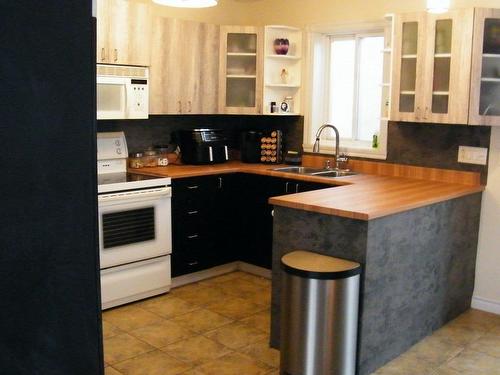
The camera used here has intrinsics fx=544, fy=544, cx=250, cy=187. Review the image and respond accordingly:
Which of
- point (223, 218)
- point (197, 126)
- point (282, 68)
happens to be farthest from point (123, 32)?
point (223, 218)

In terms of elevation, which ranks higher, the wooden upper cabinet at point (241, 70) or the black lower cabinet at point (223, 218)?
the wooden upper cabinet at point (241, 70)

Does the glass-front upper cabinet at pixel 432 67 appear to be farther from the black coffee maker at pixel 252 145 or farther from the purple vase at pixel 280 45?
the black coffee maker at pixel 252 145

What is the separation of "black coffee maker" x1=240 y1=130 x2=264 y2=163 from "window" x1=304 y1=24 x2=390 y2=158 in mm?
452

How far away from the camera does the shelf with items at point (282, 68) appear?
4.86m

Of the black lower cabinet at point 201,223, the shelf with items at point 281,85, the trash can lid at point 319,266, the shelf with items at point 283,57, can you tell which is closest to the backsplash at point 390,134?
the shelf with items at point 281,85

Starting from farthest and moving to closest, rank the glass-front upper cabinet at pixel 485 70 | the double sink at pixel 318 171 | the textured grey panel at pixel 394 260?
1. the double sink at pixel 318 171
2. the glass-front upper cabinet at pixel 485 70
3. the textured grey panel at pixel 394 260

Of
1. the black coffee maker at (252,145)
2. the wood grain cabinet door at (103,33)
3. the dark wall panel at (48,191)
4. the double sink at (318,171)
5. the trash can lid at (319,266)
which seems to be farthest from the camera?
the black coffee maker at (252,145)

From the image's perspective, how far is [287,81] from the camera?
5059 mm

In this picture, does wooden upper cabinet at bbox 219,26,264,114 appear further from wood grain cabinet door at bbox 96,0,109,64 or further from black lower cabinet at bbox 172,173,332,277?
wood grain cabinet door at bbox 96,0,109,64

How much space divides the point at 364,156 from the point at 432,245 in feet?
4.52

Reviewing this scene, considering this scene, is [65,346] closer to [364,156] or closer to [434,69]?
[434,69]

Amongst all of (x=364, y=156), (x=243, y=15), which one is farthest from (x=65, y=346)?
(x=243, y=15)

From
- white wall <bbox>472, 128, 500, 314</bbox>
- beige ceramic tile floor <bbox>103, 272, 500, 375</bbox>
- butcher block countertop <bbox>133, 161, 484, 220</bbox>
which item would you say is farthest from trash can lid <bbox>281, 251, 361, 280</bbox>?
white wall <bbox>472, 128, 500, 314</bbox>

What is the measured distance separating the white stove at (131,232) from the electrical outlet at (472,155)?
87.2 inches
